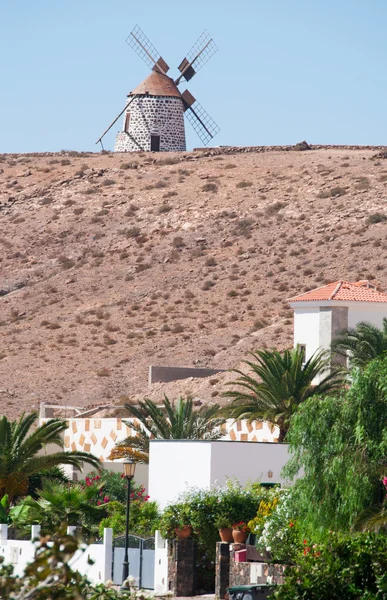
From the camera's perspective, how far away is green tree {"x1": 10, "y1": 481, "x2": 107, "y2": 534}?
936 inches

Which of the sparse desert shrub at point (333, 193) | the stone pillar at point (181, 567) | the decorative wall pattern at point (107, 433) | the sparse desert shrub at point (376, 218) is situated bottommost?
the stone pillar at point (181, 567)

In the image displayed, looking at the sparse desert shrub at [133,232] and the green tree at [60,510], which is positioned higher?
the sparse desert shrub at [133,232]

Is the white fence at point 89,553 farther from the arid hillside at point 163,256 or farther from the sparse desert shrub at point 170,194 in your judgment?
the sparse desert shrub at point 170,194

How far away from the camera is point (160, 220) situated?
2579 inches

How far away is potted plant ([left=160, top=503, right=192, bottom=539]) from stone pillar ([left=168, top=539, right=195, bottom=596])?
5.6 inches

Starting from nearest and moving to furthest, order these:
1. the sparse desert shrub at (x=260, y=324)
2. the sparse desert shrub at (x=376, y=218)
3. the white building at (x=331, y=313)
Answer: the white building at (x=331, y=313) → the sparse desert shrub at (x=260, y=324) → the sparse desert shrub at (x=376, y=218)

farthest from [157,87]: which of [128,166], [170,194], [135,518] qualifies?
[135,518]

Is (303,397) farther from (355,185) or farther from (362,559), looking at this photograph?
(355,185)

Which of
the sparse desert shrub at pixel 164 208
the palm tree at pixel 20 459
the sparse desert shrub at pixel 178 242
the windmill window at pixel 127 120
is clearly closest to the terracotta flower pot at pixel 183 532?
the palm tree at pixel 20 459

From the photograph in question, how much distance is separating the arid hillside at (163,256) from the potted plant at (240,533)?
17692 millimetres

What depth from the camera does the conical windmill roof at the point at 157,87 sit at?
78.8 m

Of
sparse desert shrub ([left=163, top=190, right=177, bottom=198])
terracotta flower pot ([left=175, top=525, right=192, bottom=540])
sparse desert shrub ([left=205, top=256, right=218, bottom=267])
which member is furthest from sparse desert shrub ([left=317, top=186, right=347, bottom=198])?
terracotta flower pot ([left=175, top=525, right=192, bottom=540])

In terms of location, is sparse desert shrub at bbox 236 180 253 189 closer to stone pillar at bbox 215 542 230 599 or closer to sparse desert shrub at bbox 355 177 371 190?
sparse desert shrub at bbox 355 177 371 190

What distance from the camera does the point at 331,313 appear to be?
35156mm
